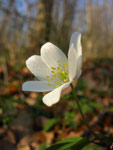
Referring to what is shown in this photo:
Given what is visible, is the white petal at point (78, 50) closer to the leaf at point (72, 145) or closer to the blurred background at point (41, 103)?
the leaf at point (72, 145)

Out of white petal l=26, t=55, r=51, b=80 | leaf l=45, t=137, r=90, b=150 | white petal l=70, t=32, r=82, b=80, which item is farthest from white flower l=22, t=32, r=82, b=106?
leaf l=45, t=137, r=90, b=150

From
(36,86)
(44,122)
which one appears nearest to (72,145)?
(36,86)

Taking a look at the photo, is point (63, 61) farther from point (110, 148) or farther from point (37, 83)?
point (110, 148)

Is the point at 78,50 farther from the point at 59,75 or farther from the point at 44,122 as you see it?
the point at 44,122

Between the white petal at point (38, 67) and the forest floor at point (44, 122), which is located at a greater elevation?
the white petal at point (38, 67)

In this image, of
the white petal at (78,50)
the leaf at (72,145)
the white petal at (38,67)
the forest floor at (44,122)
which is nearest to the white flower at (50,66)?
the white petal at (38,67)

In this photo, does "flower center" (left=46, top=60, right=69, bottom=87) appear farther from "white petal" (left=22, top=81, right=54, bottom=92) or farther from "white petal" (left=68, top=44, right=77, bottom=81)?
"white petal" (left=68, top=44, right=77, bottom=81)

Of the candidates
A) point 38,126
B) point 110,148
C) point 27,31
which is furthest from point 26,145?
point 27,31
